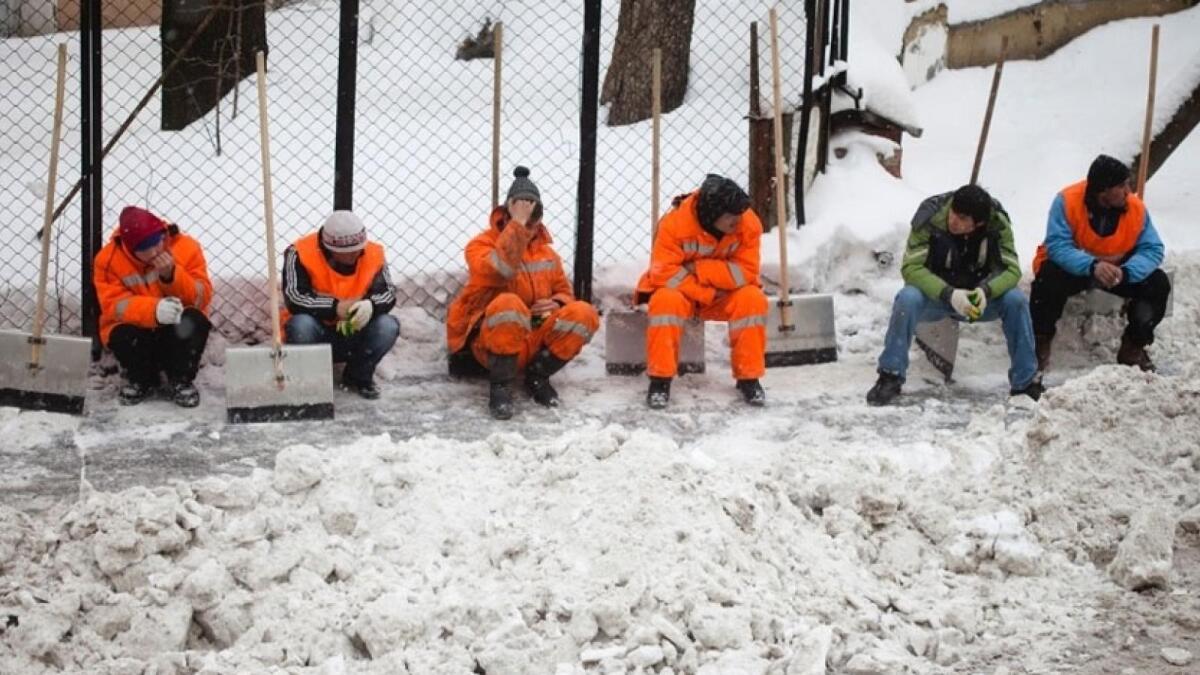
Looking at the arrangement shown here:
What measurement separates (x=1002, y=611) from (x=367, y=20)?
7978 mm

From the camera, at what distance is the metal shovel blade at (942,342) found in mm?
8430

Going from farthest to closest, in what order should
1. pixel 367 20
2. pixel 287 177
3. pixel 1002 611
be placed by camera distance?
pixel 367 20
pixel 287 177
pixel 1002 611

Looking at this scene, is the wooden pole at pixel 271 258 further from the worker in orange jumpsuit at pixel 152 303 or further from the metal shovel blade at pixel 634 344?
the metal shovel blade at pixel 634 344

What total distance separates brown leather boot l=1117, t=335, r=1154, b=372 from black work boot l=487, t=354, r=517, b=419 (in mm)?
3119

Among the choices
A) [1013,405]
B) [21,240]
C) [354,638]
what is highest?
[21,240]

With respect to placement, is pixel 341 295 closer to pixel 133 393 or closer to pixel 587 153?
pixel 133 393

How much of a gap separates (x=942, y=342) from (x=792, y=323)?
2.57ft

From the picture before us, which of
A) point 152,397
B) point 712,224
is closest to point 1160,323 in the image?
point 712,224

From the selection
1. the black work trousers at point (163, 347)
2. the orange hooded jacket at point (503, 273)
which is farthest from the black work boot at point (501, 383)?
the black work trousers at point (163, 347)

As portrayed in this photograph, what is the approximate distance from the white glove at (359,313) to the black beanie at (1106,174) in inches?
142

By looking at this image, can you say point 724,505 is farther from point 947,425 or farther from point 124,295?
point 124,295

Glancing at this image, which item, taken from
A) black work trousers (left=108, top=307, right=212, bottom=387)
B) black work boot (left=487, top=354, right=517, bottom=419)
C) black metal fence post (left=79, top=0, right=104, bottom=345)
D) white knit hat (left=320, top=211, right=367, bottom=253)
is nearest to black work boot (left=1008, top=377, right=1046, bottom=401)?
black work boot (left=487, top=354, right=517, bottom=419)

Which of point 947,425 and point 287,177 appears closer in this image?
point 947,425

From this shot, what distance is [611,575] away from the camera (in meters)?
5.48
